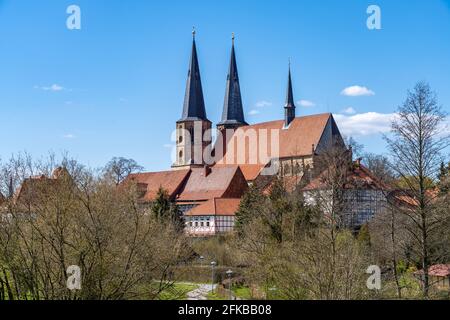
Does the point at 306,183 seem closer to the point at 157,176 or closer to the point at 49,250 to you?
the point at 157,176

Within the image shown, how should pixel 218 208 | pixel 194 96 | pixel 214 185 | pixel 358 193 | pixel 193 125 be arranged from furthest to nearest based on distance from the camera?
pixel 193 125 < pixel 194 96 < pixel 214 185 < pixel 218 208 < pixel 358 193

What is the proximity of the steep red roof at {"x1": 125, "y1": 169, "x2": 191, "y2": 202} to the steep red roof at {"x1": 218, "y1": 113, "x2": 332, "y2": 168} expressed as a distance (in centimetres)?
852

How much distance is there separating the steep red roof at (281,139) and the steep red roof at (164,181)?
8.52 meters

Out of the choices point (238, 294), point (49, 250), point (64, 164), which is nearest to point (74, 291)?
point (49, 250)

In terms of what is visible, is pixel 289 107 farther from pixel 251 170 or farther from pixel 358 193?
pixel 358 193

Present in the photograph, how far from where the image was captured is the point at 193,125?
68.9 meters

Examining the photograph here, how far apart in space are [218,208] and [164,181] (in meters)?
13.2

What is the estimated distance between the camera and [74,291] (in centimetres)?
1120

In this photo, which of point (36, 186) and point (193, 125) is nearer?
point (36, 186)

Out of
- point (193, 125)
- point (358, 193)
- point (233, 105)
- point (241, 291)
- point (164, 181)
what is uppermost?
point (233, 105)

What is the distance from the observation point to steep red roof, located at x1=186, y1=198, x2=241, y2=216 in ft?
145

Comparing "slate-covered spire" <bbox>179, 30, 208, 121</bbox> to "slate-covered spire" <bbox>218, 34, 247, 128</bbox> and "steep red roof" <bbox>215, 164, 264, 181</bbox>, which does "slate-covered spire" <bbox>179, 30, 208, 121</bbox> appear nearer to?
"slate-covered spire" <bbox>218, 34, 247, 128</bbox>

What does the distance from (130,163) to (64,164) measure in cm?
5273

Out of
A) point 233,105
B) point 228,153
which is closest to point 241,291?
point 228,153
